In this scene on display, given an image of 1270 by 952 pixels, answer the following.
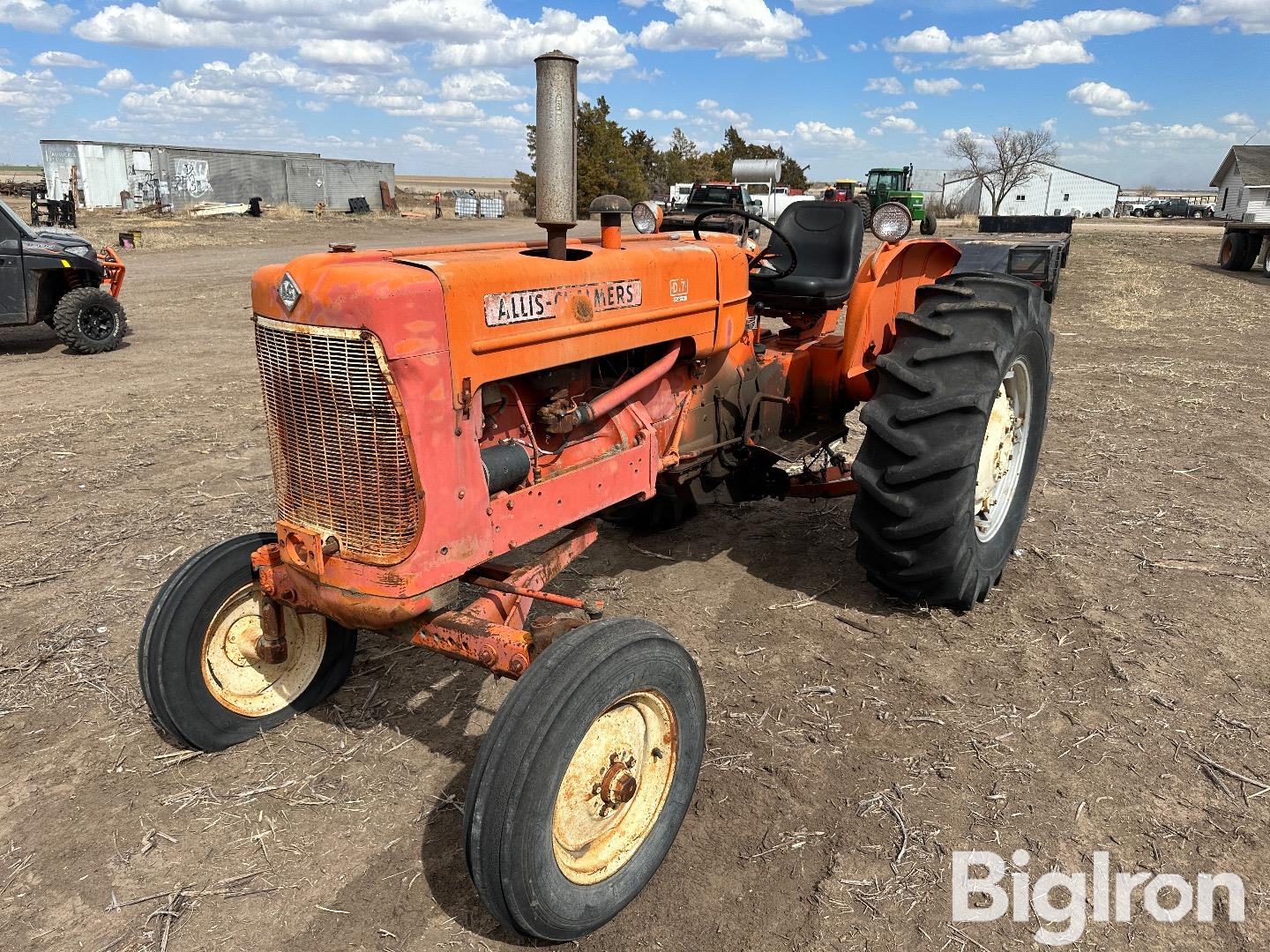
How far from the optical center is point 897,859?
2598mm

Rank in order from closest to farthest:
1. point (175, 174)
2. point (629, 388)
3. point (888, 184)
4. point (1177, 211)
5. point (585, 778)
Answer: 1. point (585, 778)
2. point (629, 388)
3. point (888, 184)
4. point (175, 174)
5. point (1177, 211)

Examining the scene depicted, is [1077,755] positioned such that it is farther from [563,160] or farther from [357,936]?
[563,160]

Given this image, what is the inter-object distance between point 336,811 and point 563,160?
2.10 metres

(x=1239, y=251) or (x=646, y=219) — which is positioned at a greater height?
(x=646, y=219)

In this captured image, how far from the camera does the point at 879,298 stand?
4367 mm

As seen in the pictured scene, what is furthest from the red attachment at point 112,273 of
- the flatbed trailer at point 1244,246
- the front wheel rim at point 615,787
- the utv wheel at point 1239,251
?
the utv wheel at point 1239,251

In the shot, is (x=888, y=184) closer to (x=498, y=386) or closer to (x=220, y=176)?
(x=220, y=176)

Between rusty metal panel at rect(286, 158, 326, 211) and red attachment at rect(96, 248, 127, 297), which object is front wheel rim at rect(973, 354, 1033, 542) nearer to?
red attachment at rect(96, 248, 127, 297)

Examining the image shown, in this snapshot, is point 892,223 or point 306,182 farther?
point 306,182

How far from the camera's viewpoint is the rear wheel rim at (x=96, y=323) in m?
9.93

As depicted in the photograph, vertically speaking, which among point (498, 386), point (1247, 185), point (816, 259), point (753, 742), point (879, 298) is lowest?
point (753, 742)

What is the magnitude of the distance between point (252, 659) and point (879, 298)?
3170mm

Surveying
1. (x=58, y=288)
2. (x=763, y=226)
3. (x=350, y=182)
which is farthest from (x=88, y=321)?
(x=350, y=182)

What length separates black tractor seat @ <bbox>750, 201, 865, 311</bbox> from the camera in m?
4.65
